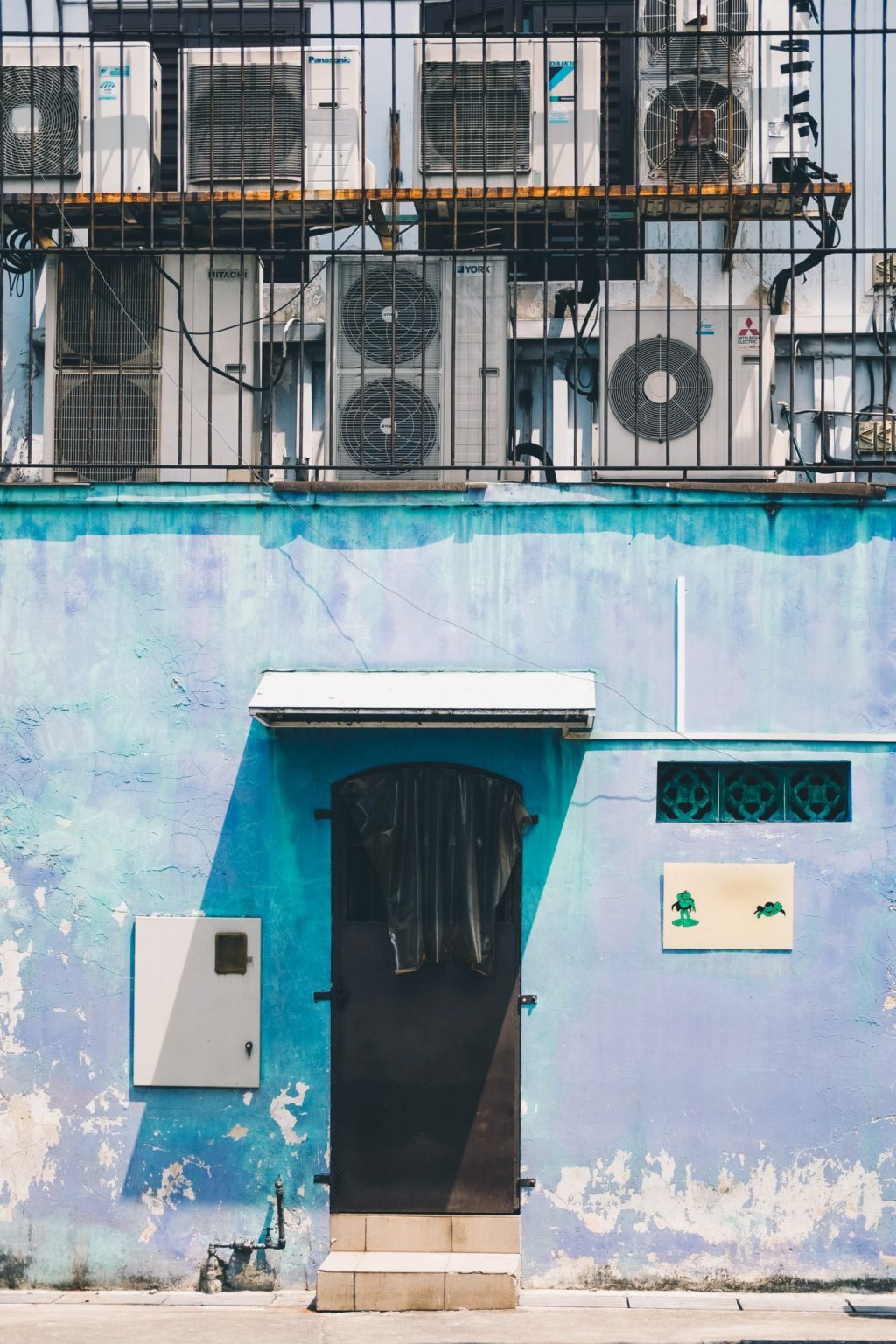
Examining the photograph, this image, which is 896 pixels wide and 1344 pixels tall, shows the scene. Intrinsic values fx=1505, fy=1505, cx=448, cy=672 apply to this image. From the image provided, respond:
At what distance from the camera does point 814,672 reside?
29.4ft

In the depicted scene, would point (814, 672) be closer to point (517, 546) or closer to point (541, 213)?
point (517, 546)

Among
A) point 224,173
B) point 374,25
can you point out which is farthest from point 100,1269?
point 374,25

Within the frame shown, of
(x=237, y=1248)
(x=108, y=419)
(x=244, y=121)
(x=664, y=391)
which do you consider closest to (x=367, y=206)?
(x=244, y=121)

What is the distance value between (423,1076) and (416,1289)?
1.16m

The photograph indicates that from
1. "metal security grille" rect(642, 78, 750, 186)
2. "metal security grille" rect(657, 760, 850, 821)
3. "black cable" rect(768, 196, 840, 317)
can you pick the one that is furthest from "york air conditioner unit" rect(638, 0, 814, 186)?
"metal security grille" rect(657, 760, 850, 821)

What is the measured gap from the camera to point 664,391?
31.5 feet

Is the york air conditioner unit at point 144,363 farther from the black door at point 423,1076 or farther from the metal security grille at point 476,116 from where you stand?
the black door at point 423,1076

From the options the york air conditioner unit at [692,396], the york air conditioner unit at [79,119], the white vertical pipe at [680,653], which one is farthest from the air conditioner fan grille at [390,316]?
the white vertical pipe at [680,653]

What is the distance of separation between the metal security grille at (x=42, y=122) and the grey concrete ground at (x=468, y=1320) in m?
7.10

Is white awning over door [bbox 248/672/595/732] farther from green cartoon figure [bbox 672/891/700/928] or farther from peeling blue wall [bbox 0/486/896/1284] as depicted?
green cartoon figure [bbox 672/891/700/928]

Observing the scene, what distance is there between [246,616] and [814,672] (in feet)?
11.2

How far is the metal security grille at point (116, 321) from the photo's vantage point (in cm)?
980

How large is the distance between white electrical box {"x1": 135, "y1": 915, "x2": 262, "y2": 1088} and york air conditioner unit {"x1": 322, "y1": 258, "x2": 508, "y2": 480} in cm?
306

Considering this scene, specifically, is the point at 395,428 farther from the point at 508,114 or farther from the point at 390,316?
the point at 508,114
